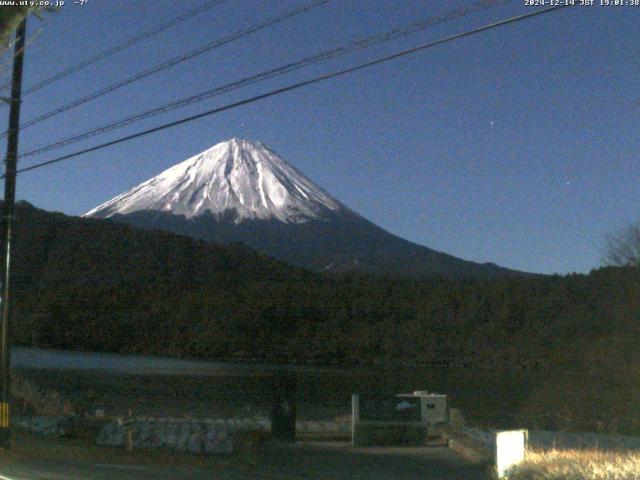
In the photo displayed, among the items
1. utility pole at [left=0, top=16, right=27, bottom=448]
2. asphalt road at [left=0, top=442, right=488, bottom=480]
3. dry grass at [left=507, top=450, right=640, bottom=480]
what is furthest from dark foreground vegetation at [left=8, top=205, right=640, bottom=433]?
dry grass at [left=507, top=450, right=640, bottom=480]

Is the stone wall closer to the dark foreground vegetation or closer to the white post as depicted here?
the white post

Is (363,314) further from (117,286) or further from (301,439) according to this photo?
(301,439)

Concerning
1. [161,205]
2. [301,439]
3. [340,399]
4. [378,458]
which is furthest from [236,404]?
[161,205]

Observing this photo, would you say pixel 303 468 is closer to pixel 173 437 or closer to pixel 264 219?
pixel 173 437

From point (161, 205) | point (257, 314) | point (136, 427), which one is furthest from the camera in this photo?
point (161, 205)

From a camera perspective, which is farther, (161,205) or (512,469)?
(161,205)
